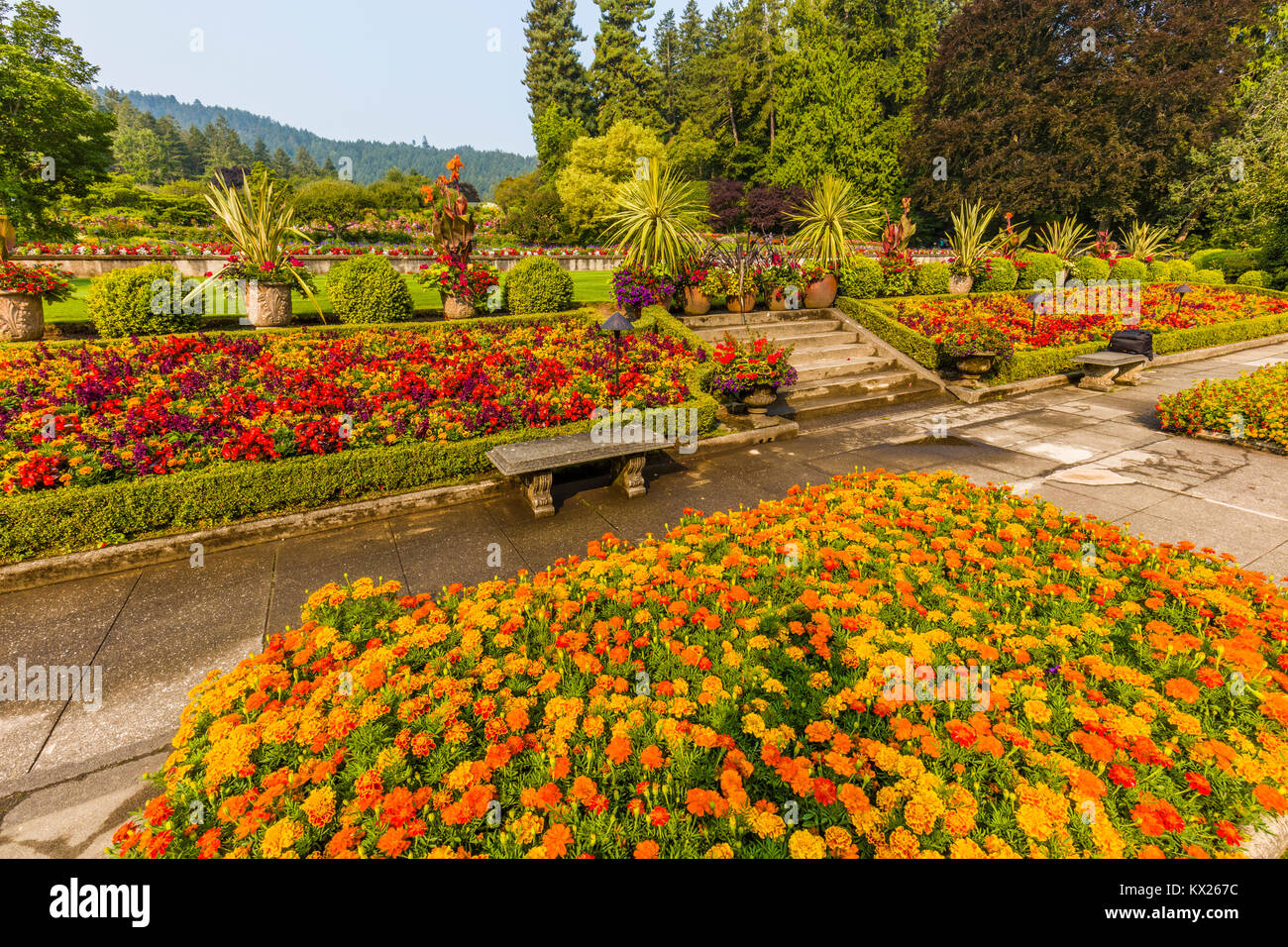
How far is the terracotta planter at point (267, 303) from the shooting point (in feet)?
32.5

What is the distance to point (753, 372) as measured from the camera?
9.05 meters

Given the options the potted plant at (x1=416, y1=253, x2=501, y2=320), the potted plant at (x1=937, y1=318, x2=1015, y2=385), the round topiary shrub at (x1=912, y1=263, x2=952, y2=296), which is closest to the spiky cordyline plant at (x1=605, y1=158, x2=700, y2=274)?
the potted plant at (x1=416, y1=253, x2=501, y2=320)

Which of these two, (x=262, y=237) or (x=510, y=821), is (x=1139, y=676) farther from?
(x=262, y=237)

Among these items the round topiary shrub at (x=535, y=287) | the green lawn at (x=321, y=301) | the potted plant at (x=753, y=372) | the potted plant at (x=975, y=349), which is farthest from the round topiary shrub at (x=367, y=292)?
the potted plant at (x=975, y=349)

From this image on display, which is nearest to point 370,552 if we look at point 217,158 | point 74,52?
point 74,52

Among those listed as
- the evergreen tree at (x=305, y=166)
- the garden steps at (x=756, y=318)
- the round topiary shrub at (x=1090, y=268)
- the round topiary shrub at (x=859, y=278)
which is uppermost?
the evergreen tree at (x=305, y=166)

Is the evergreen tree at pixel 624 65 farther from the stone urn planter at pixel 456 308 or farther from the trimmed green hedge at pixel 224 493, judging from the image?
the trimmed green hedge at pixel 224 493

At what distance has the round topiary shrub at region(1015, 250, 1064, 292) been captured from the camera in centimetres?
1909

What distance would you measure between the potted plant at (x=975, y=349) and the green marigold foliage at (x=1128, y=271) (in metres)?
15.6

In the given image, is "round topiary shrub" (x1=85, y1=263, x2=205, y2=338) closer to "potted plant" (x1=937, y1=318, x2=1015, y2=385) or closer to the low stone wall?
the low stone wall

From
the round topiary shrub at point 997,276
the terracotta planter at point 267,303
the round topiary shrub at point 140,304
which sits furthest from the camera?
the round topiary shrub at point 997,276

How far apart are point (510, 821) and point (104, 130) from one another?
3085 centimetres

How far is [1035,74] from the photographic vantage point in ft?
108

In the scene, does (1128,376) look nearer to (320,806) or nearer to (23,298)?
(320,806)
